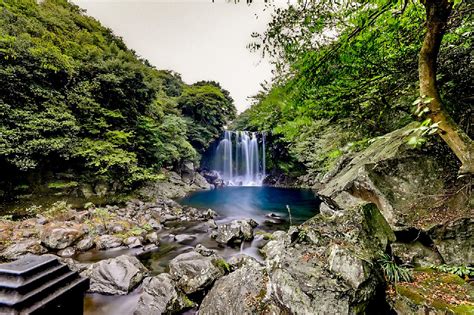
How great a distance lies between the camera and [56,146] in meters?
8.51

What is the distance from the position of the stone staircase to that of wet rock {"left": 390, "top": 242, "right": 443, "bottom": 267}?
Result: 3392 mm

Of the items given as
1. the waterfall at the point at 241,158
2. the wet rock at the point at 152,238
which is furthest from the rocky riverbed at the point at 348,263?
the waterfall at the point at 241,158

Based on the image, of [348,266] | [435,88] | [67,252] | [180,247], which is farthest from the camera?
[180,247]

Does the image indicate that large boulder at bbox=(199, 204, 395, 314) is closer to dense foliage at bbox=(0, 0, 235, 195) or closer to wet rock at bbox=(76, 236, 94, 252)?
wet rock at bbox=(76, 236, 94, 252)

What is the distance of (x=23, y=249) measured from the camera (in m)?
5.19

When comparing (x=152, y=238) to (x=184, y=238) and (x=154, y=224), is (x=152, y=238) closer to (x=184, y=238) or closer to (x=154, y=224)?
(x=184, y=238)

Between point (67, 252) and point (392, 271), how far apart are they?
22.2 ft

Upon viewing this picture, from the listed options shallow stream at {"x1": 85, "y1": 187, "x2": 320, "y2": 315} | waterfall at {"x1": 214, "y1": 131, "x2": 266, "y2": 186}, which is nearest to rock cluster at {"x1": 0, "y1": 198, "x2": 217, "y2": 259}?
shallow stream at {"x1": 85, "y1": 187, "x2": 320, "y2": 315}

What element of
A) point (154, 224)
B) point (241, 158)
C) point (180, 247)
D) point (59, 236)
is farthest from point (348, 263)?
point (241, 158)

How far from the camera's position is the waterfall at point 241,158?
28.0 meters

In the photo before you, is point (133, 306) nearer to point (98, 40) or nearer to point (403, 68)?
point (403, 68)

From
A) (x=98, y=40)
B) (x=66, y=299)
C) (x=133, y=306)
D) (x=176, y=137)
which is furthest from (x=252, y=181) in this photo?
(x=66, y=299)

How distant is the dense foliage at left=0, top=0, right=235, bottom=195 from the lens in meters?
8.02

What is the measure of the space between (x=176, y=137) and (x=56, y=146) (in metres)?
9.39
